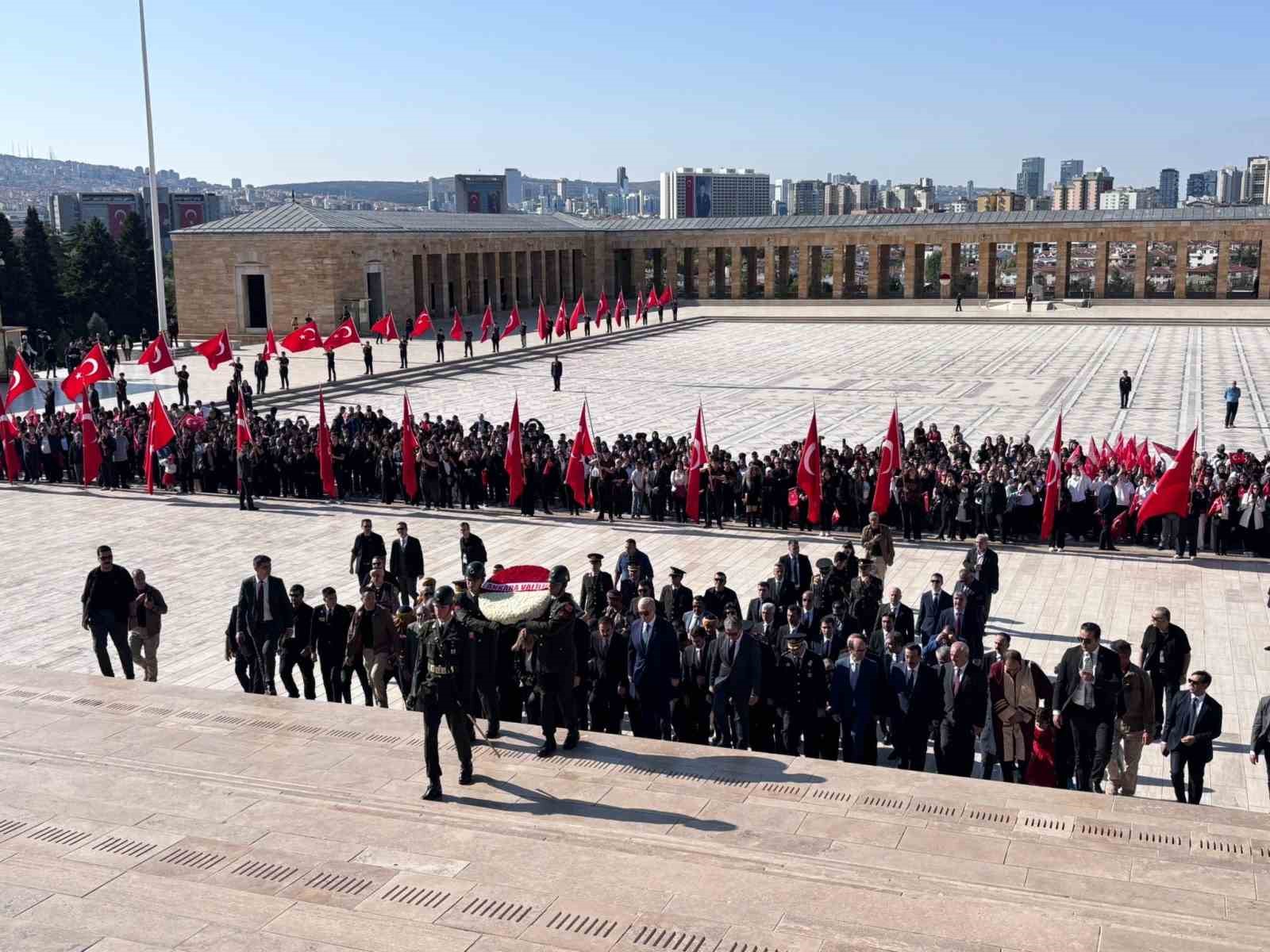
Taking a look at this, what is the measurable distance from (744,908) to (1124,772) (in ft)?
12.9

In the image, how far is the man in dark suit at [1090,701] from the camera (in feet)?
29.6

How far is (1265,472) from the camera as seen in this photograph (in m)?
18.4

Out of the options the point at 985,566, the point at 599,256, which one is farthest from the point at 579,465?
the point at 599,256

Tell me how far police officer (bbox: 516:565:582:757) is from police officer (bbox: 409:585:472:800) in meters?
0.72

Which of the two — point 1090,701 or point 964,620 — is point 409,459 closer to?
point 964,620

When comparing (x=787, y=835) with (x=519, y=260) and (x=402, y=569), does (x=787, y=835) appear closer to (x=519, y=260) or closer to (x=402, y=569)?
(x=402, y=569)

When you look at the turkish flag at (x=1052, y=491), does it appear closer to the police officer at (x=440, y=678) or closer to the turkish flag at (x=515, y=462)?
the turkish flag at (x=515, y=462)

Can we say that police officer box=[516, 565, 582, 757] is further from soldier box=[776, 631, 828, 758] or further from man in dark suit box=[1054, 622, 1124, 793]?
man in dark suit box=[1054, 622, 1124, 793]

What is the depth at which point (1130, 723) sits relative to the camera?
919 centimetres

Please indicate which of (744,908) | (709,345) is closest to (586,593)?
(744,908)

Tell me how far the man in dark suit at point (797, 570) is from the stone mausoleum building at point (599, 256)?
41.7m

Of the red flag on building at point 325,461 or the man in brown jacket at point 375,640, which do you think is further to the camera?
the red flag on building at point 325,461

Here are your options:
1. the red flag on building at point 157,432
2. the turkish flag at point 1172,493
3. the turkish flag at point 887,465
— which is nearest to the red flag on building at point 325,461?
the red flag on building at point 157,432

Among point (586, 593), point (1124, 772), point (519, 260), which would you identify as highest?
point (519, 260)
